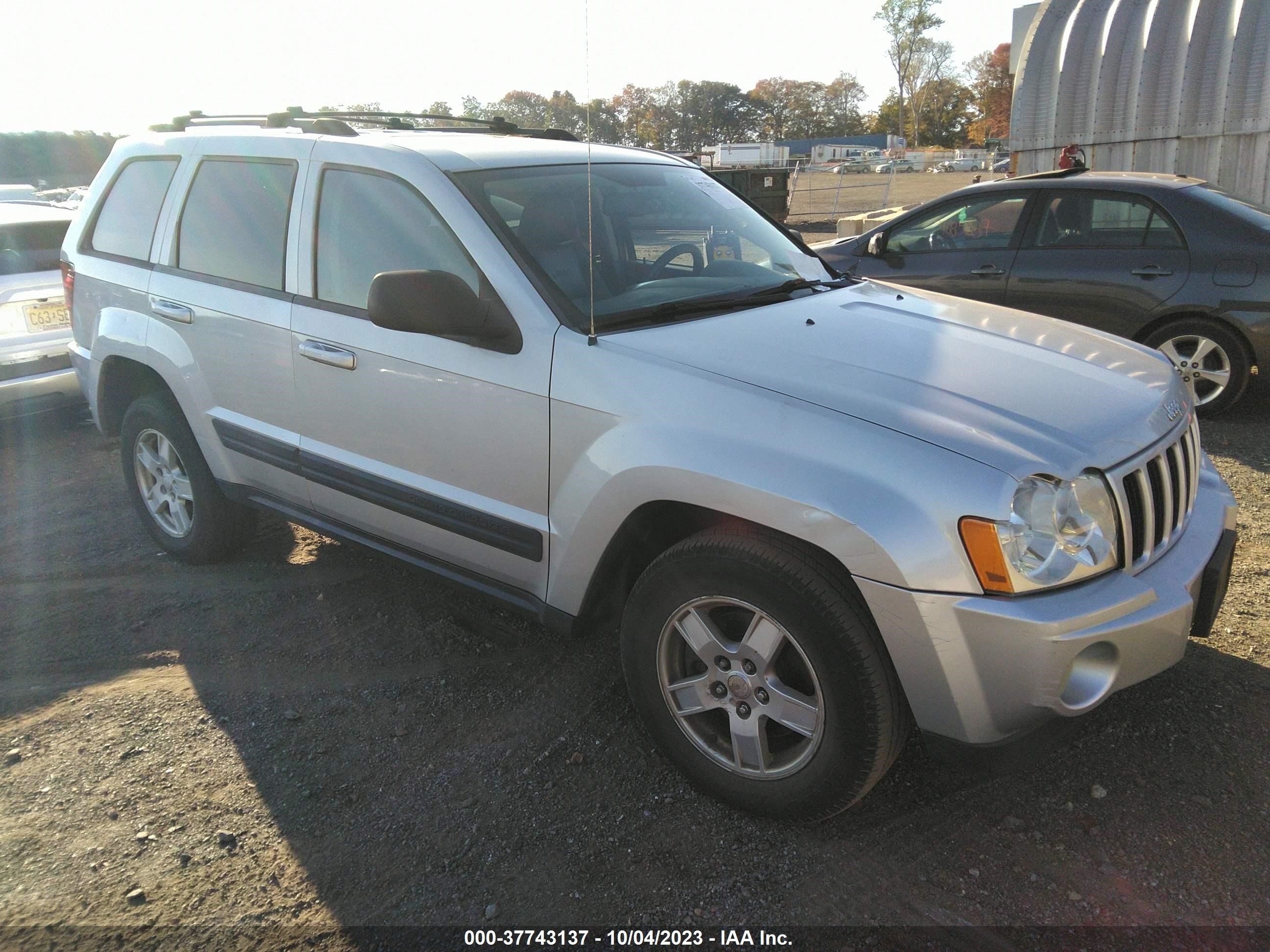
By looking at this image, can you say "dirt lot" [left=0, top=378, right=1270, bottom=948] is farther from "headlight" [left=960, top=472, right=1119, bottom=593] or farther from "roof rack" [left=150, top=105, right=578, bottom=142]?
"roof rack" [left=150, top=105, right=578, bottom=142]

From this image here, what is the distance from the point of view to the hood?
7.37ft

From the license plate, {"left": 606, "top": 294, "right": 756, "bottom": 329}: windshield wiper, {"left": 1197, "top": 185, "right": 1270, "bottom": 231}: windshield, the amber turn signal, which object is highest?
{"left": 1197, "top": 185, "right": 1270, "bottom": 231}: windshield

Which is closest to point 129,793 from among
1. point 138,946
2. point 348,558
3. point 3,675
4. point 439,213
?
point 138,946

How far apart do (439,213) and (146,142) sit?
217 centimetres

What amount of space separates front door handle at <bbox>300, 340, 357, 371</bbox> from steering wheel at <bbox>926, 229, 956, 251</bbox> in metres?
5.17

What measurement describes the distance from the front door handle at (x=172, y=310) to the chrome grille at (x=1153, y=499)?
344 centimetres

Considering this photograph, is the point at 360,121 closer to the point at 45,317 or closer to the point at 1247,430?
the point at 45,317

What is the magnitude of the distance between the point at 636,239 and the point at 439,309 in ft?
3.25

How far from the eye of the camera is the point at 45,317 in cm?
623

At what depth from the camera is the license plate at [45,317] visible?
6137mm

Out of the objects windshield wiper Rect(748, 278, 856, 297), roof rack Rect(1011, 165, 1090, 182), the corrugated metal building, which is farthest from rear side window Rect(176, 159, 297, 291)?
the corrugated metal building

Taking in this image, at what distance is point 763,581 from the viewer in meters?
2.29

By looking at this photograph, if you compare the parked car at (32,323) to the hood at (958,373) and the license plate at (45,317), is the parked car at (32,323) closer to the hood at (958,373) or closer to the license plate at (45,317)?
the license plate at (45,317)

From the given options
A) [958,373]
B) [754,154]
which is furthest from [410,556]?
[754,154]
